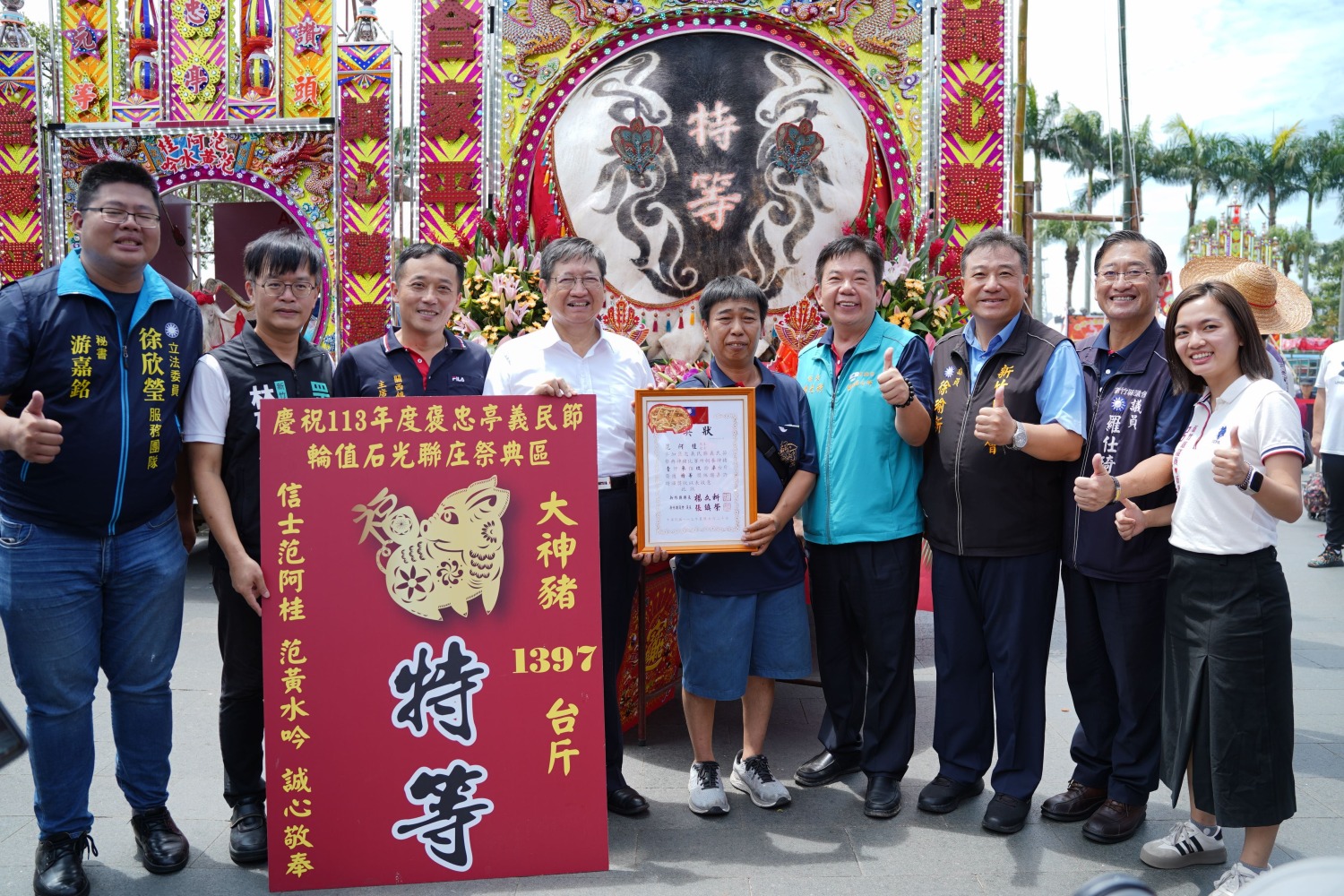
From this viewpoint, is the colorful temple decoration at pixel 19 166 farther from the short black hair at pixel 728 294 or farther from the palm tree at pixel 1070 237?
the palm tree at pixel 1070 237

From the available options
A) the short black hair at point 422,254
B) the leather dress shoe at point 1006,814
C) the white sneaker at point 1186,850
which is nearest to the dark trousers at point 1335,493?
the white sneaker at point 1186,850

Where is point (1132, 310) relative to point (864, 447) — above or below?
above

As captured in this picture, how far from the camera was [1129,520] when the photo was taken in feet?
8.87

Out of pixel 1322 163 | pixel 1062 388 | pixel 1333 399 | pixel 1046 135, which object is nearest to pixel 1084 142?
pixel 1046 135

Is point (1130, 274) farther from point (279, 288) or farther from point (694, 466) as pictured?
point (279, 288)

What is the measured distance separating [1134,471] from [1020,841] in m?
1.17

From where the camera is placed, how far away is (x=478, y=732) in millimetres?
2646

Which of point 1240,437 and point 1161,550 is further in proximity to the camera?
point 1161,550

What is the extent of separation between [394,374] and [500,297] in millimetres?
2396

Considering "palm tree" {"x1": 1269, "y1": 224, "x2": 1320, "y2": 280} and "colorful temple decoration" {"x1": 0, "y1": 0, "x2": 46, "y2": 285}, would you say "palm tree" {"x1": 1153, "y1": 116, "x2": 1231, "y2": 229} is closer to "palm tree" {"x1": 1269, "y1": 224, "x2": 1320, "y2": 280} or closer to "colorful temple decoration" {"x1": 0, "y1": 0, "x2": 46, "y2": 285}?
"palm tree" {"x1": 1269, "y1": 224, "x2": 1320, "y2": 280}

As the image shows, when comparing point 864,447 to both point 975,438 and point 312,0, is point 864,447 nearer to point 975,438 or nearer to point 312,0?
point 975,438

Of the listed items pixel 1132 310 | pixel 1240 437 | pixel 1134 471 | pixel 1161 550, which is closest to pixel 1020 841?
pixel 1161 550

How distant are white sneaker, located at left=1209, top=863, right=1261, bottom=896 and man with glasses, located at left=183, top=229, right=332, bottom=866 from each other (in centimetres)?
265

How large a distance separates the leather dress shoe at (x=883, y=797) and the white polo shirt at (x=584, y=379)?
51.4 inches
